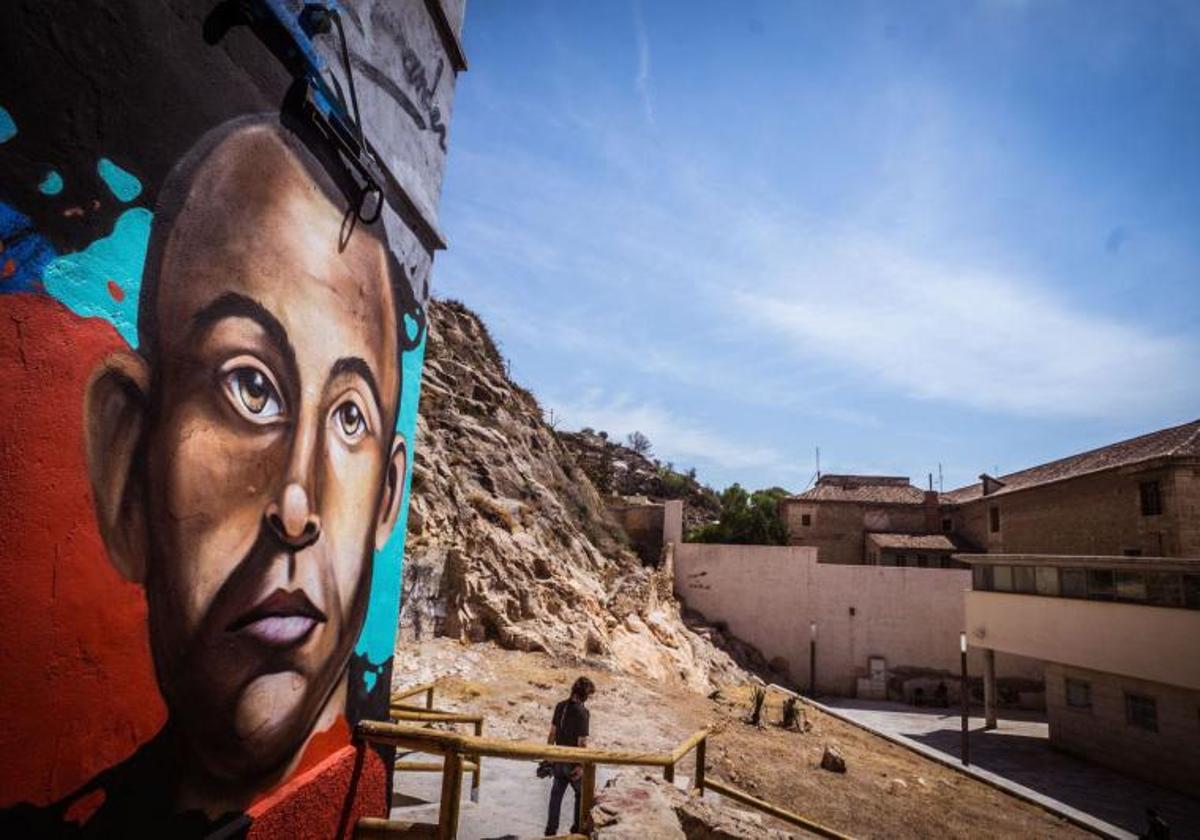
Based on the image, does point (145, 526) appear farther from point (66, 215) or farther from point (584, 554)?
point (584, 554)

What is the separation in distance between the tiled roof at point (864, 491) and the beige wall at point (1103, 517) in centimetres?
699

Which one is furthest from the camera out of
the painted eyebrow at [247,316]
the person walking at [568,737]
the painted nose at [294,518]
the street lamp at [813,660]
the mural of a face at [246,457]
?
the street lamp at [813,660]

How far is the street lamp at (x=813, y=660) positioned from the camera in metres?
29.1

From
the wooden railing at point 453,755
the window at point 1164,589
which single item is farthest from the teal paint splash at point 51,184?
the window at point 1164,589

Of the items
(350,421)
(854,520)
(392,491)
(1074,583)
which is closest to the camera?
(350,421)

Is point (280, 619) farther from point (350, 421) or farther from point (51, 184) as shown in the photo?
point (51, 184)

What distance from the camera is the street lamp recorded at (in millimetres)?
29141

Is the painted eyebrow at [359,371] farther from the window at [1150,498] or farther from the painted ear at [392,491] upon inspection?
the window at [1150,498]

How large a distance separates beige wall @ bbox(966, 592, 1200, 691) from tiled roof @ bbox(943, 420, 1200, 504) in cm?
926

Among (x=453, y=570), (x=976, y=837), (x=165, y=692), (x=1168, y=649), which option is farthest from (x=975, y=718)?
(x=165, y=692)

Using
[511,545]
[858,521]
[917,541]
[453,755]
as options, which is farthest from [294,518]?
[858,521]

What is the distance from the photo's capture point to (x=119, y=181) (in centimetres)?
247

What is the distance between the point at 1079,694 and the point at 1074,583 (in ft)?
11.6

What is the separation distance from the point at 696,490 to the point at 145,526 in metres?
57.8
